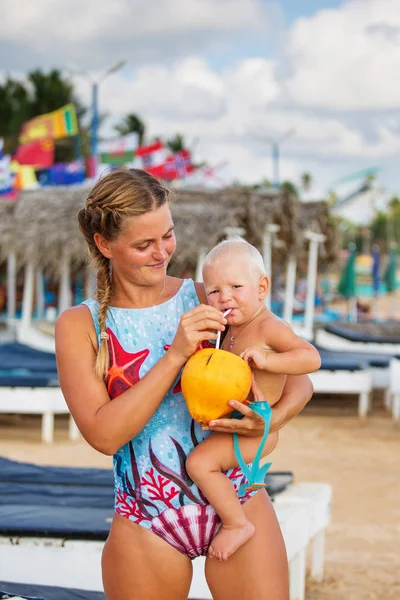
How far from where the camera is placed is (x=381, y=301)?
47938 mm

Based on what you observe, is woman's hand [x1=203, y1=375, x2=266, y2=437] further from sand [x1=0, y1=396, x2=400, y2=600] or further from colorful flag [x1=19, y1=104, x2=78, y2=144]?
colorful flag [x1=19, y1=104, x2=78, y2=144]

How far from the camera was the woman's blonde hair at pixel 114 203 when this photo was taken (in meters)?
2.12

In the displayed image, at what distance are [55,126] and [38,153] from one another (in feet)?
2.48

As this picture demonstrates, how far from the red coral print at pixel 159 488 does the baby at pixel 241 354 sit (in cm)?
7

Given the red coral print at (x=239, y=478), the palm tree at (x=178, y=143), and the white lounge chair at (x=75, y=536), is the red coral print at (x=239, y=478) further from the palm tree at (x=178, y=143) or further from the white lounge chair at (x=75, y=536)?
the palm tree at (x=178, y=143)

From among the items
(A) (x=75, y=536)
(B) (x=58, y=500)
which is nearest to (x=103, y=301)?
(A) (x=75, y=536)

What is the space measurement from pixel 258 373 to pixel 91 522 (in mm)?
2145

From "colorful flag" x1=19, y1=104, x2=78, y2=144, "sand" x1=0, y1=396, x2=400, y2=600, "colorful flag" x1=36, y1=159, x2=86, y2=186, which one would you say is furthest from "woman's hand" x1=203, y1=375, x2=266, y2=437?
"colorful flag" x1=19, y1=104, x2=78, y2=144

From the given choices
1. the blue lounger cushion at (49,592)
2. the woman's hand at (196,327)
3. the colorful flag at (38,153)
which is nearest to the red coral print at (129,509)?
the woman's hand at (196,327)

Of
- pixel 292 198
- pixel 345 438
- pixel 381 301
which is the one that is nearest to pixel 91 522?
pixel 345 438

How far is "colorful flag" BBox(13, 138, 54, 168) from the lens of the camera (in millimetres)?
19203

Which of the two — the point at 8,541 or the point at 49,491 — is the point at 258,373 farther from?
the point at 49,491

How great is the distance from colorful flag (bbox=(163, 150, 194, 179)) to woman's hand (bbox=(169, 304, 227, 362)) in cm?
1710

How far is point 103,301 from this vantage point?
2.24 m
